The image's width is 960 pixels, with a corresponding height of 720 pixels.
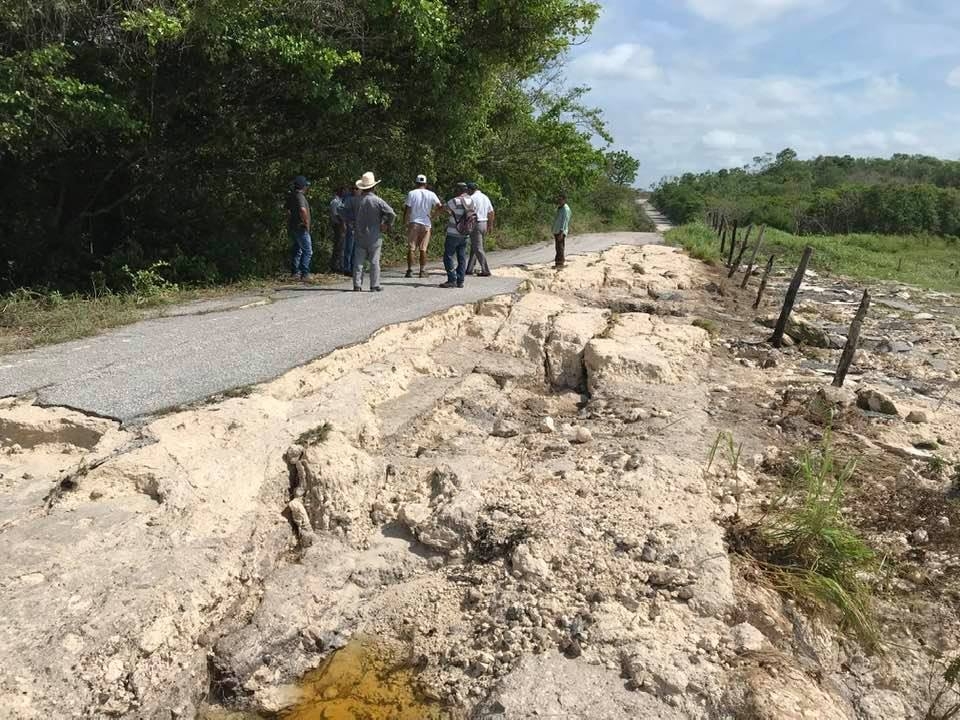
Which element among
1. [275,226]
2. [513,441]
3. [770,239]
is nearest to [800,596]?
[513,441]

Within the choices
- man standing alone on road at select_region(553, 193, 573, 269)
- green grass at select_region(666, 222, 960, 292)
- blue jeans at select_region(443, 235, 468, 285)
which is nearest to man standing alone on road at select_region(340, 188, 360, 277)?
blue jeans at select_region(443, 235, 468, 285)

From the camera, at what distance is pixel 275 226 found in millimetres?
11766

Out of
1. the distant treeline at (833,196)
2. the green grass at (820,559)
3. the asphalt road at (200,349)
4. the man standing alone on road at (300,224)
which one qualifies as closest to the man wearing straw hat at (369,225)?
the asphalt road at (200,349)

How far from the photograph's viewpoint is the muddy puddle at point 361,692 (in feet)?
10.0

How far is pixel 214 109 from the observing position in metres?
10.3

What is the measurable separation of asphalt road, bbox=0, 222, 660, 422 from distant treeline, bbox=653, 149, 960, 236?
3385cm

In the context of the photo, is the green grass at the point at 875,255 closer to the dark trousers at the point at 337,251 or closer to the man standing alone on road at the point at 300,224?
the dark trousers at the point at 337,251

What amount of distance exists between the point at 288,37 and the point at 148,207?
388cm

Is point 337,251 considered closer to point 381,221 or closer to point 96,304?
point 381,221

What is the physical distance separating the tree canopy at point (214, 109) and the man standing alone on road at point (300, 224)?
1146mm

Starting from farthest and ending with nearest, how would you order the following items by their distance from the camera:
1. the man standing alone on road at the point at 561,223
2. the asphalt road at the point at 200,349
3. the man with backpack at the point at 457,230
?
the man standing alone on road at the point at 561,223 → the man with backpack at the point at 457,230 → the asphalt road at the point at 200,349

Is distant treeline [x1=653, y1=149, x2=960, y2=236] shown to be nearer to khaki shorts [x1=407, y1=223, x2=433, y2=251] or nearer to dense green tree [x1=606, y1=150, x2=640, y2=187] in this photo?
dense green tree [x1=606, y1=150, x2=640, y2=187]

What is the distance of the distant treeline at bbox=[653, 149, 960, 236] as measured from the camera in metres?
45.2

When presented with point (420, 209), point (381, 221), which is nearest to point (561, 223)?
point (420, 209)
